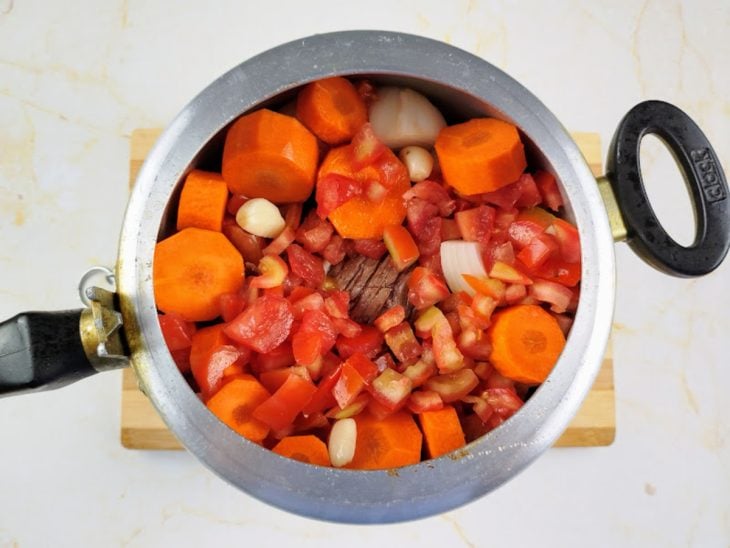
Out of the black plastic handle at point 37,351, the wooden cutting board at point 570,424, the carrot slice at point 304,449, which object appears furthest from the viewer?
the wooden cutting board at point 570,424

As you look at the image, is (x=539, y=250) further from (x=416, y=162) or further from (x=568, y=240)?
(x=416, y=162)

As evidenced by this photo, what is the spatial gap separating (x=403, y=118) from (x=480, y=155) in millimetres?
104

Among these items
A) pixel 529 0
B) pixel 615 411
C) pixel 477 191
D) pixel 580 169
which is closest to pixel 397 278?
pixel 477 191

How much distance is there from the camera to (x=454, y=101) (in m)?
0.94

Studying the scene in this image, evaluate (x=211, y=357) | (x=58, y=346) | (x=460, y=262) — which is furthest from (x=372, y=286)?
(x=58, y=346)

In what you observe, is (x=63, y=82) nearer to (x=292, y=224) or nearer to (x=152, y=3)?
(x=152, y=3)

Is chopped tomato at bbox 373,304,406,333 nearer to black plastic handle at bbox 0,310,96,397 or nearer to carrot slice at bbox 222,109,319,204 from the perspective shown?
carrot slice at bbox 222,109,319,204

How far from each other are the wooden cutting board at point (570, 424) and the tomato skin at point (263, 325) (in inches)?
12.9

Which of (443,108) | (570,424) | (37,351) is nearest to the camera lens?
(37,351)

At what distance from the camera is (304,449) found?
2.81 feet

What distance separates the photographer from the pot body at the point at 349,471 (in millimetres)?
801

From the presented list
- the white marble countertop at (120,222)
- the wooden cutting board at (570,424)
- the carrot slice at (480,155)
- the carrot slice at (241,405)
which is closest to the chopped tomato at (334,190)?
the carrot slice at (480,155)

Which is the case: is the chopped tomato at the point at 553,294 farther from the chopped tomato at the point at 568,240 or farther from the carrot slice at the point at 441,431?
the carrot slice at the point at 441,431

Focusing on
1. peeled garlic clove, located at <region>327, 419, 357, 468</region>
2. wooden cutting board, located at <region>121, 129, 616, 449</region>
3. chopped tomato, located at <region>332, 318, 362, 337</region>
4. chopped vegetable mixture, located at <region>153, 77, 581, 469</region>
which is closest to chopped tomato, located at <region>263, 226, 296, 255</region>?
chopped vegetable mixture, located at <region>153, 77, 581, 469</region>
